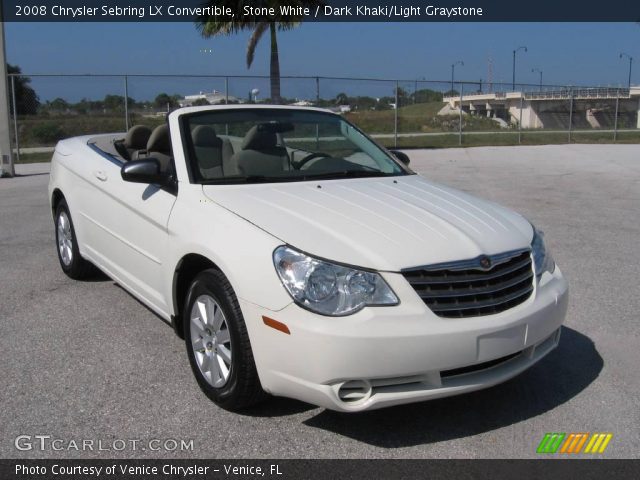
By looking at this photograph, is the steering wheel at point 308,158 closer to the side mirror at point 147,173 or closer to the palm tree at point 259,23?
the side mirror at point 147,173

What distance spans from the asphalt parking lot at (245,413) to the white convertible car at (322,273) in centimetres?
25

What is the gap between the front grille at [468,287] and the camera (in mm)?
3121

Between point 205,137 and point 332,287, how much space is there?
5.89 feet

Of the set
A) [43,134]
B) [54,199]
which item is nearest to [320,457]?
[54,199]

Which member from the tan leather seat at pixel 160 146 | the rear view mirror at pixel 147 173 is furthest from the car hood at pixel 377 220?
the tan leather seat at pixel 160 146

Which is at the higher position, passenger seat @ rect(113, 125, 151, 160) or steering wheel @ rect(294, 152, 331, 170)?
passenger seat @ rect(113, 125, 151, 160)

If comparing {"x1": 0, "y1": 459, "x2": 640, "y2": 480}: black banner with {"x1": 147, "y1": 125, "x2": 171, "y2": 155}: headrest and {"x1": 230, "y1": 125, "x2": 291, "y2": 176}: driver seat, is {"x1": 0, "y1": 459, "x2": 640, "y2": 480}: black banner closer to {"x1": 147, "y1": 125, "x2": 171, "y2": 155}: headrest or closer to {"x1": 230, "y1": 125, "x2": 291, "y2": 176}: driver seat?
{"x1": 230, "y1": 125, "x2": 291, "y2": 176}: driver seat

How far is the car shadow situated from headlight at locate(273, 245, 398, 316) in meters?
0.70

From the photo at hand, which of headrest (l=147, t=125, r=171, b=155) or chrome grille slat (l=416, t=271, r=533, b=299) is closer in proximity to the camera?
chrome grille slat (l=416, t=271, r=533, b=299)

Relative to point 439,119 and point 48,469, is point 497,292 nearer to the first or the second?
point 48,469

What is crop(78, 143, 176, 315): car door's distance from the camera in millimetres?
4102

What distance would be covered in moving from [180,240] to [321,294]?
41.9 inches

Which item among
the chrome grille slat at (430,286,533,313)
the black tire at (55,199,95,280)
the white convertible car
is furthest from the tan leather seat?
the chrome grille slat at (430,286,533,313)

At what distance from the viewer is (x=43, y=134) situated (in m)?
20.1
